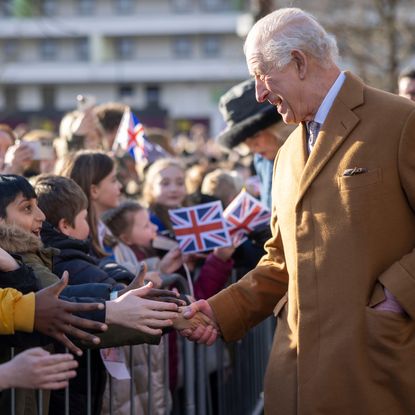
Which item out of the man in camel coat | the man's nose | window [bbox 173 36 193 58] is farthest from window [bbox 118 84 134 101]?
the man in camel coat

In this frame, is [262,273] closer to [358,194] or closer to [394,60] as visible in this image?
[358,194]

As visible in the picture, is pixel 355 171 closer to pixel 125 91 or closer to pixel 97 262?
pixel 97 262

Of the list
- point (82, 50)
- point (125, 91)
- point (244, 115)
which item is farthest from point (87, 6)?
point (244, 115)

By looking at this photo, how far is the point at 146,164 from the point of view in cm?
885

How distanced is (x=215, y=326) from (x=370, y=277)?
1.02 metres

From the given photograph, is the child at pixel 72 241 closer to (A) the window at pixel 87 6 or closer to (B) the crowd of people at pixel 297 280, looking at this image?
(B) the crowd of people at pixel 297 280

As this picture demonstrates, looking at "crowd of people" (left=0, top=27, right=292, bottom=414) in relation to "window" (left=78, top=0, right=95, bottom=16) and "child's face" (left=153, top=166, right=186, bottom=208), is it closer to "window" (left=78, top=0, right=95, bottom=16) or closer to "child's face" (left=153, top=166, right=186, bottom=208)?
"child's face" (left=153, top=166, right=186, bottom=208)

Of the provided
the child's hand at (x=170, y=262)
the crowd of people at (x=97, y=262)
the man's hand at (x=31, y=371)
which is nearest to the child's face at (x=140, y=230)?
the crowd of people at (x=97, y=262)

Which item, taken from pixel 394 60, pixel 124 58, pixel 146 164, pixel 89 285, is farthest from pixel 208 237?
pixel 124 58

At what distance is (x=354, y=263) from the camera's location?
3.76m

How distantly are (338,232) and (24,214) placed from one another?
1320 millimetres

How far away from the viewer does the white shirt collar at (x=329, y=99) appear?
4020mm

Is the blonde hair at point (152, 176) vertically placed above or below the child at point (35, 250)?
above

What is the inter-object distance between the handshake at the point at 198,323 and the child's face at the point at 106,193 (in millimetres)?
1617
